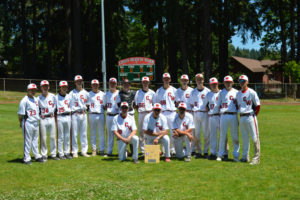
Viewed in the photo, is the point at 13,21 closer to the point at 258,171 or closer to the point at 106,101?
the point at 106,101

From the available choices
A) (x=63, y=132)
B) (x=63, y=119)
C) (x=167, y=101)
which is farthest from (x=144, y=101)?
(x=63, y=132)

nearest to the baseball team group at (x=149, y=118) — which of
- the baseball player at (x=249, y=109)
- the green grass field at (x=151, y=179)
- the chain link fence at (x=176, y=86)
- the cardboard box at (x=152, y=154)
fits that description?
the baseball player at (x=249, y=109)

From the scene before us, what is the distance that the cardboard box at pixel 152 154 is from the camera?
383 inches

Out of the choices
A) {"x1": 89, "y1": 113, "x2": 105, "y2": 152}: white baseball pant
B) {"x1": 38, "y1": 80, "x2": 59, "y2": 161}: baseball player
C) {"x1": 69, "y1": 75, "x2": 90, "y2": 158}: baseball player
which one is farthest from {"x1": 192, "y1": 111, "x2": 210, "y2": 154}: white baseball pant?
{"x1": 38, "y1": 80, "x2": 59, "y2": 161}: baseball player

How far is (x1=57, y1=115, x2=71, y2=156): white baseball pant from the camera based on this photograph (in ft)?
34.1

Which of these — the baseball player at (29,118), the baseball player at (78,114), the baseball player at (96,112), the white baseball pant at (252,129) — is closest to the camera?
the white baseball pant at (252,129)

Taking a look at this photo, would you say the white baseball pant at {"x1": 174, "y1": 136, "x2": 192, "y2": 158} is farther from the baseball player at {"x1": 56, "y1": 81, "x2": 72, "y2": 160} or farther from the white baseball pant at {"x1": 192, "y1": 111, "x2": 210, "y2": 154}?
the baseball player at {"x1": 56, "y1": 81, "x2": 72, "y2": 160}

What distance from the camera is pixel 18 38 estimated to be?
2165 inches

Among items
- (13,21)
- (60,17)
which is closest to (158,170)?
(60,17)

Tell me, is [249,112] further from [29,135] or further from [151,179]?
[29,135]

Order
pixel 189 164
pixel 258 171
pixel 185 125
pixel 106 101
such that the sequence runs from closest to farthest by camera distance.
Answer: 1. pixel 258 171
2. pixel 189 164
3. pixel 185 125
4. pixel 106 101

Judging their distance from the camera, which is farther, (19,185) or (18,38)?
(18,38)

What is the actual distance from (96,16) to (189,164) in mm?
38938

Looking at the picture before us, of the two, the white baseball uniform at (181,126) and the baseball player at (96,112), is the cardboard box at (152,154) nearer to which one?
the white baseball uniform at (181,126)
